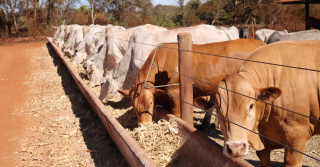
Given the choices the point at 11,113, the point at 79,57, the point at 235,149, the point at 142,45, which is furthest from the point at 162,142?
the point at 79,57

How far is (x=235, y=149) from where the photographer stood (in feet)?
7.97

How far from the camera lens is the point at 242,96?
2496 millimetres

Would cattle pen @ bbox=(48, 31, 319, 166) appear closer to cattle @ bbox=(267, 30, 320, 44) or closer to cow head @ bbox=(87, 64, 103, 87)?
cow head @ bbox=(87, 64, 103, 87)

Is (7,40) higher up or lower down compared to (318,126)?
higher up

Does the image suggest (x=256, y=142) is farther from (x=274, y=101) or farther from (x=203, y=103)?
(x=203, y=103)

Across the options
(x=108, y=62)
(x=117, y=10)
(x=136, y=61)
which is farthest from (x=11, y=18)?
(x=136, y=61)

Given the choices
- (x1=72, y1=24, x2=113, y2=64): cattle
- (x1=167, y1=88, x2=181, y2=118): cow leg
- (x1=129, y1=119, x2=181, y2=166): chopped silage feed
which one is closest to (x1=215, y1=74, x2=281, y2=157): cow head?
(x1=129, y1=119, x2=181, y2=166): chopped silage feed

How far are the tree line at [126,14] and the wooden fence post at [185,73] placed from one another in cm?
2841

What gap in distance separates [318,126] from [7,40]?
3302 centimetres

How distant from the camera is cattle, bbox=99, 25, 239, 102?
6164 millimetres

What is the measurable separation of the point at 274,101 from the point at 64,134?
13.2 feet

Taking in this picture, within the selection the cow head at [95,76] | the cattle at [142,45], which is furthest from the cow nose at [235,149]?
the cow head at [95,76]

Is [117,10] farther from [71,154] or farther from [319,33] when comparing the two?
[71,154]

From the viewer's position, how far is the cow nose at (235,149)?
2.43m
